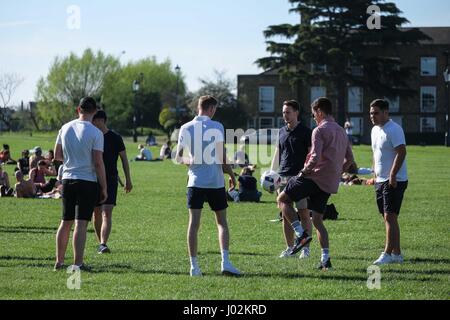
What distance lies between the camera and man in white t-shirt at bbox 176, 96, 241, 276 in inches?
391

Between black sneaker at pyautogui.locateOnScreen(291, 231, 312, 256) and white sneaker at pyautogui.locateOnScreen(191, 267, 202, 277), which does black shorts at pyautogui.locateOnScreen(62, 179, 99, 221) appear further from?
black sneaker at pyautogui.locateOnScreen(291, 231, 312, 256)

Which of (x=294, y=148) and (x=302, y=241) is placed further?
(x=294, y=148)

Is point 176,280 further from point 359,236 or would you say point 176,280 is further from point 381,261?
point 359,236

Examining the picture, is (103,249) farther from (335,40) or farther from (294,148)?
(335,40)

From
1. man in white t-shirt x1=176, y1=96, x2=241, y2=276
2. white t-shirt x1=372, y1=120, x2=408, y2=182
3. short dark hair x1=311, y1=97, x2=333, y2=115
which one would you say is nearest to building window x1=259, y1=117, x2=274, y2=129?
white t-shirt x1=372, y1=120, x2=408, y2=182

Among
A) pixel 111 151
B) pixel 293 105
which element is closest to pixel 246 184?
pixel 111 151

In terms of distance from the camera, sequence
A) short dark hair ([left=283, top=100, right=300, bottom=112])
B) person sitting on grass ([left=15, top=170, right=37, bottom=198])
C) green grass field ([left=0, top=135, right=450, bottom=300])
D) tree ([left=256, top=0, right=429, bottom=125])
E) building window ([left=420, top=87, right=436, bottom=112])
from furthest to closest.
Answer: building window ([left=420, top=87, right=436, bottom=112]) < tree ([left=256, top=0, right=429, bottom=125]) < person sitting on grass ([left=15, top=170, right=37, bottom=198]) < short dark hair ([left=283, top=100, right=300, bottom=112]) < green grass field ([left=0, top=135, right=450, bottom=300])

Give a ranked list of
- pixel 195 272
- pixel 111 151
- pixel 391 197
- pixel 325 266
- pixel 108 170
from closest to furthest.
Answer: pixel 195 272 < pixel 325 266 < pixel 391 197 < pixel 108 170 < pixel 111 151

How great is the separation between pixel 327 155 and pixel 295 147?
1051 mm

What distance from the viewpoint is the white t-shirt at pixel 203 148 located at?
992 centimetres

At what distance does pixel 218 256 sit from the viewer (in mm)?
11711

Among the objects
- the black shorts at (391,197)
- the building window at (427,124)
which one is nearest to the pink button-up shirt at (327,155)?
the black shorts at (391,197)

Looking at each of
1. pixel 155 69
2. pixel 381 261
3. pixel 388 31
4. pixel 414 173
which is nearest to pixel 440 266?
pixel 381 261

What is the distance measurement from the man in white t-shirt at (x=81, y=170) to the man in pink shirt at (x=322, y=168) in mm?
2592
